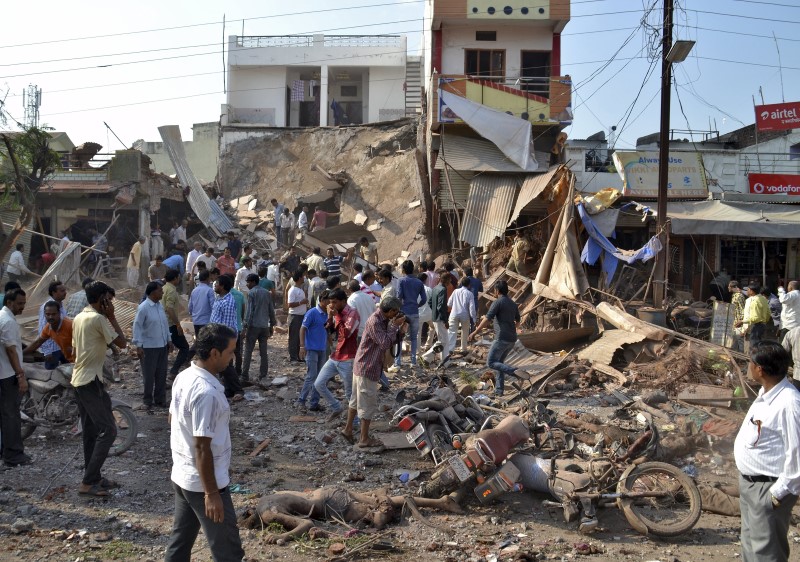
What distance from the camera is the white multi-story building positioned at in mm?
32656

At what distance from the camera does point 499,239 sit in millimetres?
17750

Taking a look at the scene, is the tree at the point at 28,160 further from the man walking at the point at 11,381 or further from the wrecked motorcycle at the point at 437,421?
the wrecked motorcycle at the point at 437,421

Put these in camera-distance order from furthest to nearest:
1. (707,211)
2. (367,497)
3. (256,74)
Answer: (256,74) < (707,211) < (367,497)

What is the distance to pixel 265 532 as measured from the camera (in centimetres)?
530

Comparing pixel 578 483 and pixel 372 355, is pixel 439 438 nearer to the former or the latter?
pixel 372 355

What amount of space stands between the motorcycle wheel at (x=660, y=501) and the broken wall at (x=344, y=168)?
56.8 feet

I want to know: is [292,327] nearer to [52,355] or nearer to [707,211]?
[52,355]

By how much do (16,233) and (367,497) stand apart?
31.0ft

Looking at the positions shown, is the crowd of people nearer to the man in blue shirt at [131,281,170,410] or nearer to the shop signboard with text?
the man in blue shirt at [131,281,170,410]

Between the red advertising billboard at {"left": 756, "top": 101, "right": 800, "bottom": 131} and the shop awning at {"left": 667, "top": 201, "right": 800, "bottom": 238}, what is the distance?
5.98 meters

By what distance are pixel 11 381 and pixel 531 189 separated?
1269 cm

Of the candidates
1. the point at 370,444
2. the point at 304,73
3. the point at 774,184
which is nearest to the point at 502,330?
the point at 370,444

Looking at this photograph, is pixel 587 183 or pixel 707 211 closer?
pixel 707 211

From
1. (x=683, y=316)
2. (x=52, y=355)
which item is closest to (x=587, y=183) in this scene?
(x=683, y=316)
